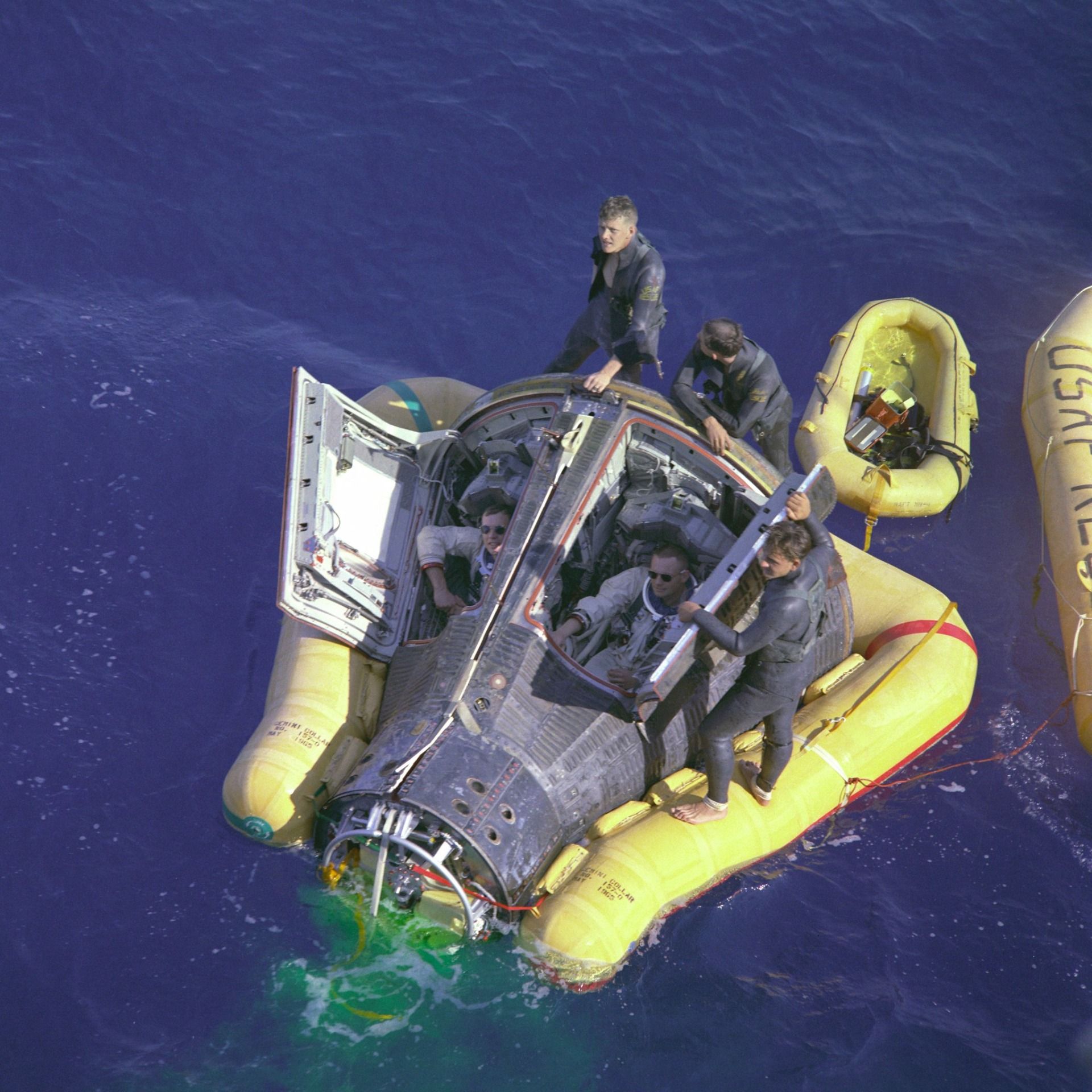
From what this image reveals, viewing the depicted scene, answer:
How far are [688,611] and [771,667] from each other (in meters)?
0.59

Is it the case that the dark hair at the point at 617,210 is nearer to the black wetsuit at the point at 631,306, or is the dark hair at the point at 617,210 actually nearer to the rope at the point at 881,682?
the black wetsuit at the point at 631,306

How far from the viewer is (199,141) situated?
12492 mm

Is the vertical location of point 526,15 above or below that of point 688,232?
above

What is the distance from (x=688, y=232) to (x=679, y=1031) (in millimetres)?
8408

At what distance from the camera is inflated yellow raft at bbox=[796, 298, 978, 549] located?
10008 millimetres

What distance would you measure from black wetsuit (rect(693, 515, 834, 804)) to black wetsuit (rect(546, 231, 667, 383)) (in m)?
1.91

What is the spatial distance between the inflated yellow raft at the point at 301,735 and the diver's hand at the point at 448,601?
1.80 ft

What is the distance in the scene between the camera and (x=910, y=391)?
1116 centimetres

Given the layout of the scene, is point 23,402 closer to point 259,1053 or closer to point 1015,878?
point 259,1053

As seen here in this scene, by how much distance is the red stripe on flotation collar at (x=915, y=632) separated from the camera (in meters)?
8.43

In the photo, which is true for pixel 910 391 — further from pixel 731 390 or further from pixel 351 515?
pixel 351 515

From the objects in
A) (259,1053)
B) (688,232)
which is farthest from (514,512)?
(688,232)

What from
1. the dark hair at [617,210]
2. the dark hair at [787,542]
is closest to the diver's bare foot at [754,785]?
the dark hair at [787,542]

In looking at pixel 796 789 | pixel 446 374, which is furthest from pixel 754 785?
pixel 446 374
